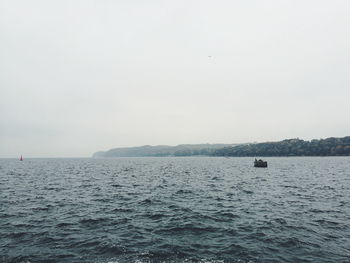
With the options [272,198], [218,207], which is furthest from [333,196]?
[218,207]

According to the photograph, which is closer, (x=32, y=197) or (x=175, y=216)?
(x=175, y=216)

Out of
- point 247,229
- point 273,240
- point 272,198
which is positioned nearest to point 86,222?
point 247,229

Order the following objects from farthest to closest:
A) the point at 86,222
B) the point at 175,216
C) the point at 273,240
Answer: the point at 175,216 < the point at 86,222 < the point at 273,240

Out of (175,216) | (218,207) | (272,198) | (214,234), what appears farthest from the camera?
(272,198)

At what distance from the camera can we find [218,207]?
23172mm

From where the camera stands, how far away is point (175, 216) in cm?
1997

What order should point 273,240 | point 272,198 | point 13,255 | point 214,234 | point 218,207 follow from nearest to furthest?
point 13,255 < point 273,240 < point 214,234 < point 218,207 < point 272,198

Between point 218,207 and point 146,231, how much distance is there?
10.2m

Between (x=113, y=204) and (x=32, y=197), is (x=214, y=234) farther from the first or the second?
(x=32, y=197)

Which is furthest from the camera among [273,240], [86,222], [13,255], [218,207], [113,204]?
[113,204]

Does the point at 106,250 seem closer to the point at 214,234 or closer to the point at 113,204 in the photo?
the point at 214,234

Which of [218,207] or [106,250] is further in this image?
[218,207]

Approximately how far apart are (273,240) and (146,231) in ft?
30.7

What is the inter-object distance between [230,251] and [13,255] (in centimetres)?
1301
